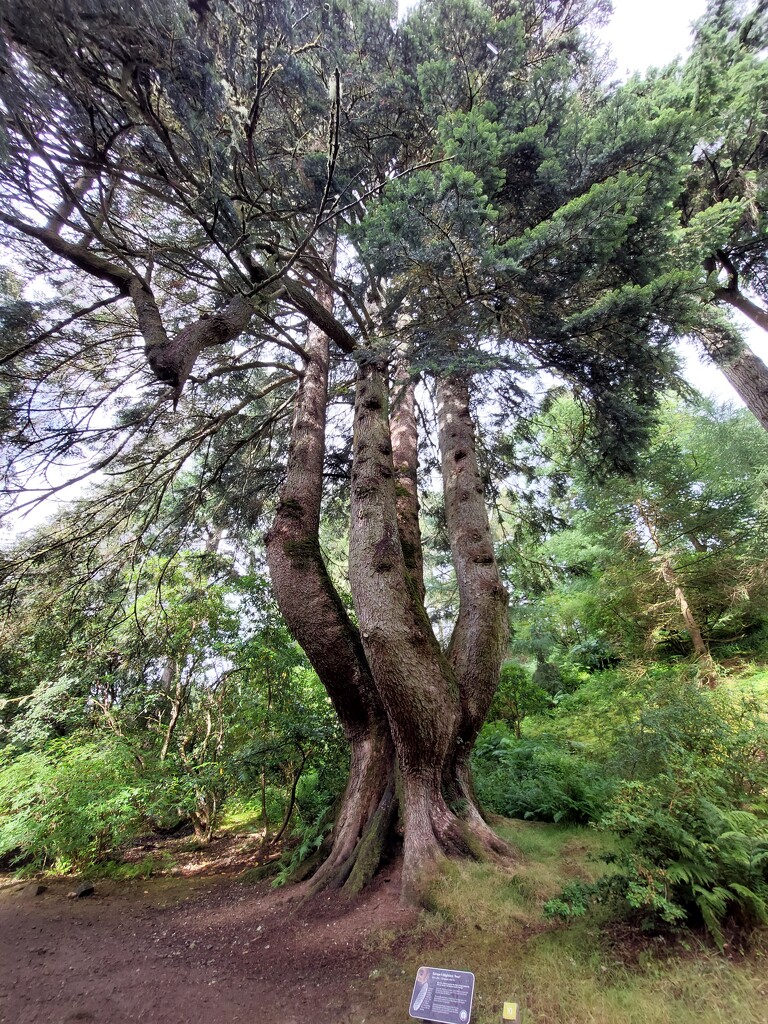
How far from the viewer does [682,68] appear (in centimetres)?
622

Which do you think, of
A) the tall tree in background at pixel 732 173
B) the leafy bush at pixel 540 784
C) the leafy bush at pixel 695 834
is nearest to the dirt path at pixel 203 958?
the leafy bush at pixel 695 834

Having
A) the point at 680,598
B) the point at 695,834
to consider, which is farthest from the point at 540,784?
the point at 680,598

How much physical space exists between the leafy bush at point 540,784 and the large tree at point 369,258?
1.17 metres

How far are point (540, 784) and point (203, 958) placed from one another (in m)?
3.36

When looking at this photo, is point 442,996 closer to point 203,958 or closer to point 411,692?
point 411,692

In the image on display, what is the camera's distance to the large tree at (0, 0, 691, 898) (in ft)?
9.98

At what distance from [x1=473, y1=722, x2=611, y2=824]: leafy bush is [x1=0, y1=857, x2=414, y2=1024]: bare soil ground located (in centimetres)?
175

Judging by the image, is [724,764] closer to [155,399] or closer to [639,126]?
[639,126]

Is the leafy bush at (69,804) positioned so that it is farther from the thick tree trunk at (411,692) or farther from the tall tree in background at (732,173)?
the tall tree in background at (732,173)

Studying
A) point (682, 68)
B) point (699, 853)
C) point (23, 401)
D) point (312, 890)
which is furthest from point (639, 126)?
point (312, 890)

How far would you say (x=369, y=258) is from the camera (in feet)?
14.5

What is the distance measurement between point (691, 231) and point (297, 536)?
18.6 ft

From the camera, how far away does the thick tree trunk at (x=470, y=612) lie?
146 inches

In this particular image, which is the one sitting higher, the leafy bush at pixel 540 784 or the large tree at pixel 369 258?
the large tree at pixel 369 258
